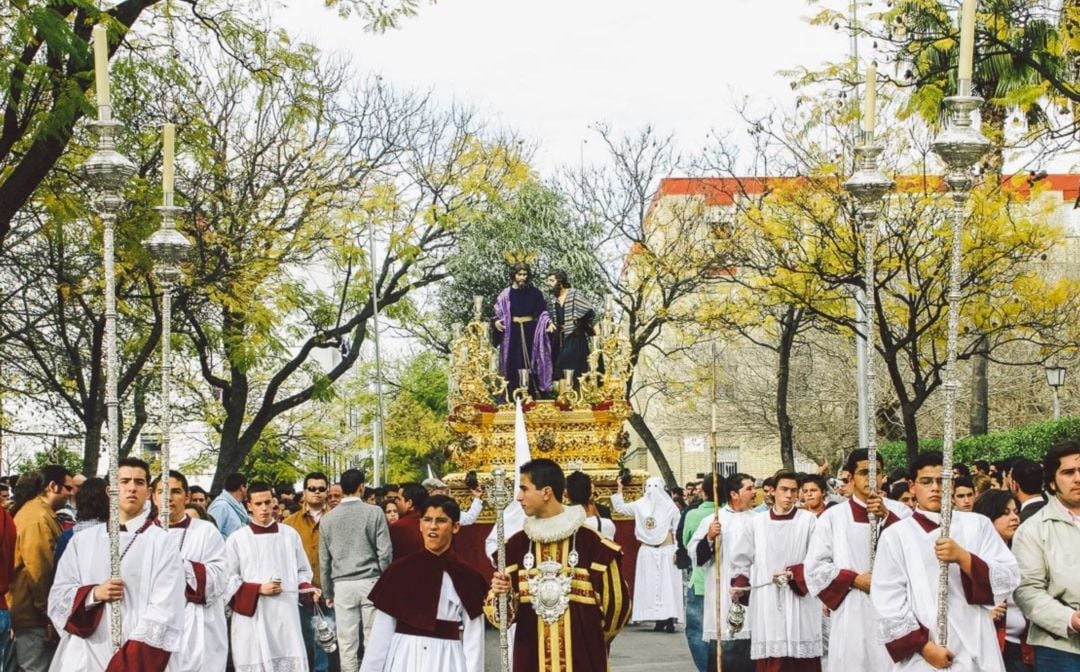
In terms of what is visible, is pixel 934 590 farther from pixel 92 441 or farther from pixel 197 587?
pixel 92 441

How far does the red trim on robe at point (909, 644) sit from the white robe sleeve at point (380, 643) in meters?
3.01

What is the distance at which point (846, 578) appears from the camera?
34.7 ft

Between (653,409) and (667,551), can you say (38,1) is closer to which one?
(667,551)

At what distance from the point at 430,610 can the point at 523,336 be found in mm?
13466

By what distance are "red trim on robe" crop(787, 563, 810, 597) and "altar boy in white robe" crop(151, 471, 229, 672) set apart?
4.09 metres

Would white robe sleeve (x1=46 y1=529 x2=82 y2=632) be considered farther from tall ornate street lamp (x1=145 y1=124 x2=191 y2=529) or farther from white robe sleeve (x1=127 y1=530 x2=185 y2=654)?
tall ornate street lamp (x1=145 y1=124 x2=191 y2=529)

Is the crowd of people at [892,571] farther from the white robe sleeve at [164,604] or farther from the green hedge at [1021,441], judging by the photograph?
the green hedge at [1021,441]

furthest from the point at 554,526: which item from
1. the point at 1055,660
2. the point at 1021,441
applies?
the point at 1021,441

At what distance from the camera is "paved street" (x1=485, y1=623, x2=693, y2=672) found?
652 inches

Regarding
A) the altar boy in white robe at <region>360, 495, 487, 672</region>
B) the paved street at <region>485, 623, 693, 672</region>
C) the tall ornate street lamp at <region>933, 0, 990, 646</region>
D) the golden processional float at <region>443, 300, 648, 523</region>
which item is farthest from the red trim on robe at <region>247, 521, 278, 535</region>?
the golden processional float at <region>443, 300, 648, 523</region>

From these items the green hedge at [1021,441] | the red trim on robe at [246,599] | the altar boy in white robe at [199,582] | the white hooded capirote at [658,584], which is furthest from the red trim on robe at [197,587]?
the green hedge at [1021,441]

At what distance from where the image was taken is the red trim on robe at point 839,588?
34.7 feet

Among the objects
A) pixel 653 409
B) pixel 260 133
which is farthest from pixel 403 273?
Result: pixel 653 409

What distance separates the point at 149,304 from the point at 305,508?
37.8 ft
